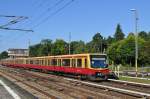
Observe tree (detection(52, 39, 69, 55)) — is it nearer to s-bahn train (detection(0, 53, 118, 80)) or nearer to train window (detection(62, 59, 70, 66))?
train window (detection(62, 59, 70, 66))

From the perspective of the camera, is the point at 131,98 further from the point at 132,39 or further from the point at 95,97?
the point at 132,39

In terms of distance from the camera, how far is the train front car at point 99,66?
3628 cm

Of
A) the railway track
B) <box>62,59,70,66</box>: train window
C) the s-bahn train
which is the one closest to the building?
<box>62,59,70,66</box>: train window

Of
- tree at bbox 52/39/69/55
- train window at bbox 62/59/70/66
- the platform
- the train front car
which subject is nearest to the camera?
the platform

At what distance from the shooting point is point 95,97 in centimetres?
2069

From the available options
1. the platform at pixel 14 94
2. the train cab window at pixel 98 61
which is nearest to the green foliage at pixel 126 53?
the train cab window at pixel 98 61

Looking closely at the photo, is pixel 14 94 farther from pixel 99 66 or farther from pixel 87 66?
pixel 99 66

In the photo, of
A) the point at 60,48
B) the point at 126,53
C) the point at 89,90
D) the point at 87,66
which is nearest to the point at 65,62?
the point at 87,66

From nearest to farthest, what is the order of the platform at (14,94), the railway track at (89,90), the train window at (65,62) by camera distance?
the platform at (14,94), the railway track at (89,90), the train window at (65,62)

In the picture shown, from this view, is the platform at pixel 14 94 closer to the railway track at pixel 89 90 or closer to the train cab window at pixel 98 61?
the railway track at pixel 89 90

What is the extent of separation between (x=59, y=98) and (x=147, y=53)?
91.2m

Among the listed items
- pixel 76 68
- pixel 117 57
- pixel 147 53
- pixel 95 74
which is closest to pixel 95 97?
pixel 95 74

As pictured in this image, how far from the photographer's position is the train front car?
36.3m

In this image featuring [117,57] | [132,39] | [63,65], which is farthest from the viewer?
[132,39]
